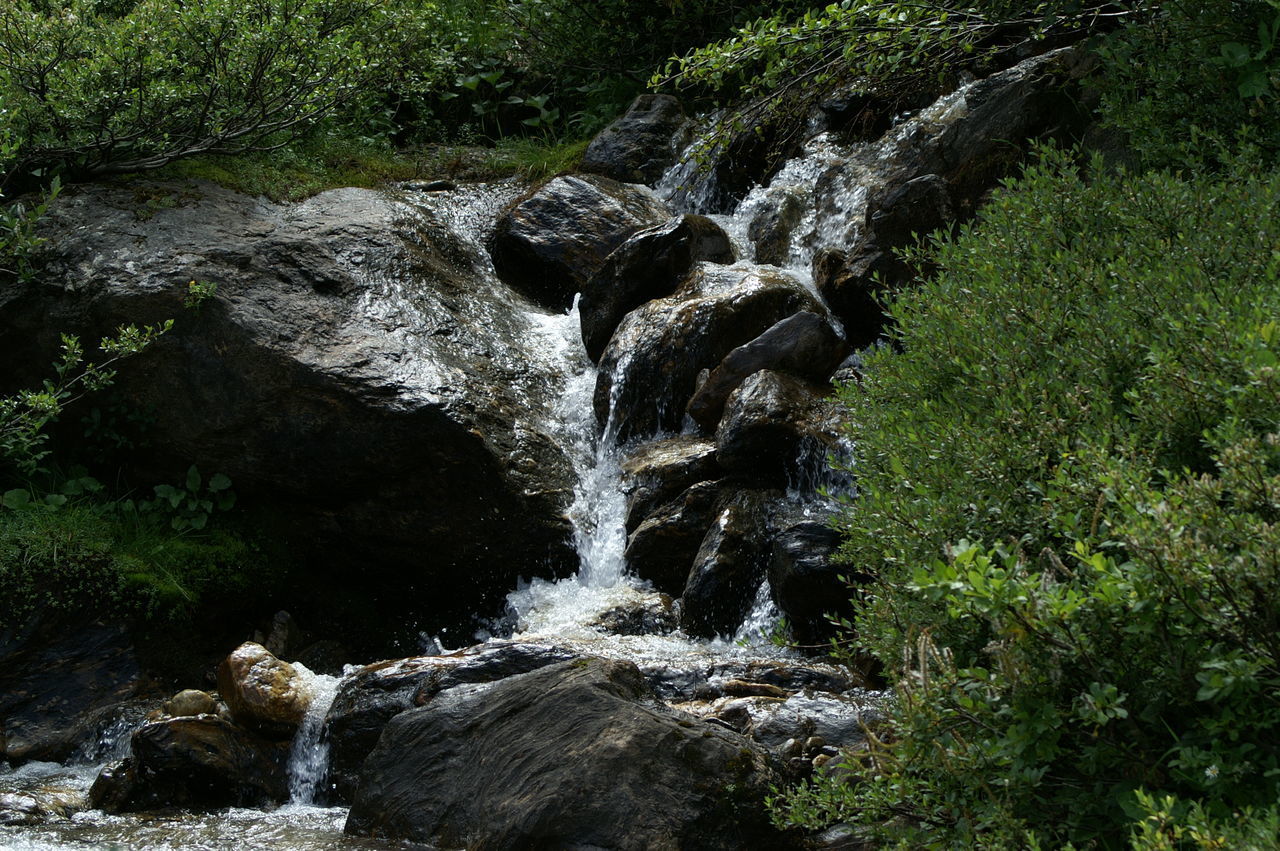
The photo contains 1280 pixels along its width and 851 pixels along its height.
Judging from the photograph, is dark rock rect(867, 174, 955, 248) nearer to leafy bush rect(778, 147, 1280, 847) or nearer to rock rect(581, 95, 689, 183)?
rock rect(581, 95, 689, 183)

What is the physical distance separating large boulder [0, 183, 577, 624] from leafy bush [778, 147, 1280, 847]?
16.9 ft

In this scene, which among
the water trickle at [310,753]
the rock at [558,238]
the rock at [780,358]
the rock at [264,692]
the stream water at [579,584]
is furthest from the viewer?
the rock at [558,238]

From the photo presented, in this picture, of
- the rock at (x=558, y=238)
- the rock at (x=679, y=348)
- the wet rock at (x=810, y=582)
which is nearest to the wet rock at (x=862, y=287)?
the rock at (x=679, y=348)

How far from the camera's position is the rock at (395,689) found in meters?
5.93

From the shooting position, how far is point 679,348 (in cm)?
947

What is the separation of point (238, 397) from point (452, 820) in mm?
5212

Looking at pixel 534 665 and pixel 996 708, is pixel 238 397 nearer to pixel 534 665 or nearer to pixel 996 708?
pixel 534 665

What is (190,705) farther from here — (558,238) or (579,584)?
(558,238)

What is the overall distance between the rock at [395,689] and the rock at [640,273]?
493 centimetres

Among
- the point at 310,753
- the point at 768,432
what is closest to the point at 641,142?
the point at 768,432

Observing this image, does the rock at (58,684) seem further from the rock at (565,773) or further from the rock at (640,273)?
the rock at (640,273)

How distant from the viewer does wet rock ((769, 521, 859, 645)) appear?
6840 mm

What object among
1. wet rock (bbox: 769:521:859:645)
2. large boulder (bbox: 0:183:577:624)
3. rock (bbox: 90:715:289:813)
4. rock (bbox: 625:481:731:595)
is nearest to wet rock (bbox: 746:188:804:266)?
large boulder (bbox: 0:183:577:624)

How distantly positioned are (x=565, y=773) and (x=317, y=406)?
5.24m
